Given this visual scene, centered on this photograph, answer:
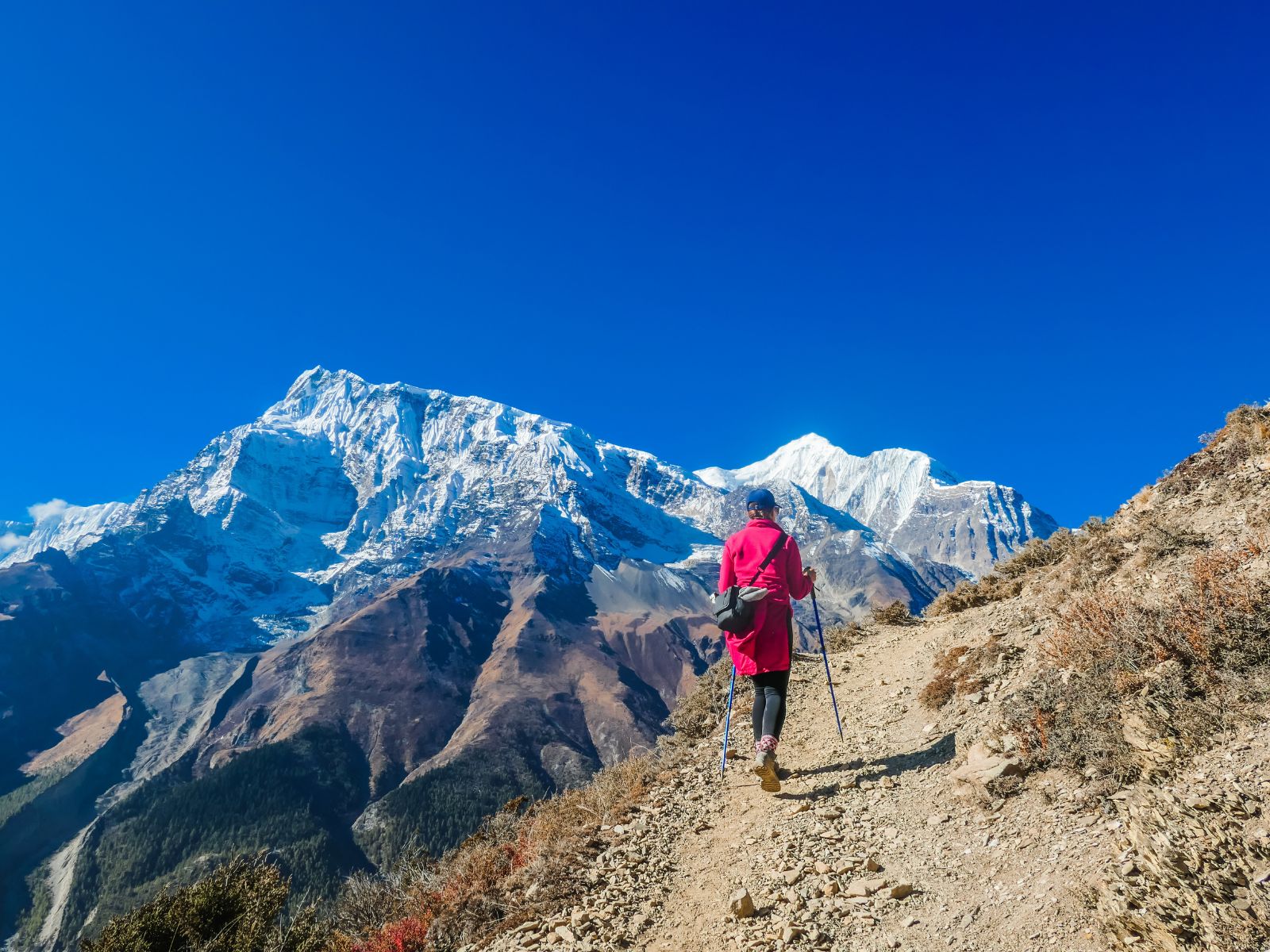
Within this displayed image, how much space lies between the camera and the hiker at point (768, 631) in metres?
8.79

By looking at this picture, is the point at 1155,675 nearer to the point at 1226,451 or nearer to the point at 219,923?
the point at 1226,451

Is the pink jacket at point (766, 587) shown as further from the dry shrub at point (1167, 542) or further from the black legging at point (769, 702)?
the dry shrub at point (1167, 542)

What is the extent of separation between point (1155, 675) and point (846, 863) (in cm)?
336

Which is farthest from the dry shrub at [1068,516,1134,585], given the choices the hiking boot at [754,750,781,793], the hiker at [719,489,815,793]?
the hiking boot at [754,750,781,793]

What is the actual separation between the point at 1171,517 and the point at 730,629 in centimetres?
817

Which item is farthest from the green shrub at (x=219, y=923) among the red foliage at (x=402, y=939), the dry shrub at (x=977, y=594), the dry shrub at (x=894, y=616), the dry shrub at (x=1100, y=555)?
the dry shrub at (x=894, y=616)

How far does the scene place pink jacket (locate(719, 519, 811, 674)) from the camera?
29.5 ft

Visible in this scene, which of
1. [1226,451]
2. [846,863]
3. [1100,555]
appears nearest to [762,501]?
[846,863]

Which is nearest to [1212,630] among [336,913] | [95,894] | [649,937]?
[649,937]

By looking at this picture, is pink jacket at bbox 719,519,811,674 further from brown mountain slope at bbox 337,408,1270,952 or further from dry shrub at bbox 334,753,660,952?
dry shrub at bbox 334,753,660,952

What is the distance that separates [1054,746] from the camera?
653 cm

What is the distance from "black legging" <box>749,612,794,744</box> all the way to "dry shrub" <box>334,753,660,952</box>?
1983 millimetres

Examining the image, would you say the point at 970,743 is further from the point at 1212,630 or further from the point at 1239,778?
the point at 1239,778

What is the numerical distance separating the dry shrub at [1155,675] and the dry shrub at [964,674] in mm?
1714
